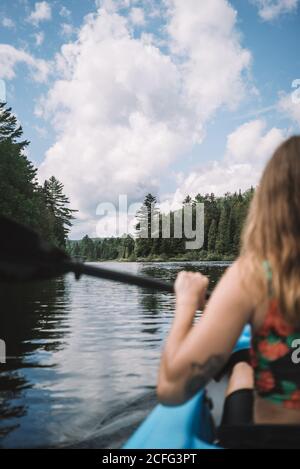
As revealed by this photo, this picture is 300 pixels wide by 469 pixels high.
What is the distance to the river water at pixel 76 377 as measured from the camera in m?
5.03

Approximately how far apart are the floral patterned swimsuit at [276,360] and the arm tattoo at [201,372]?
0.71ft

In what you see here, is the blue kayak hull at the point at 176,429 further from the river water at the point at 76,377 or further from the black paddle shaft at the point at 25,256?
the river water at the point at 76,377

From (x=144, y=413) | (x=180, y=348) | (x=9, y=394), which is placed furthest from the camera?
(x=9, y=394)

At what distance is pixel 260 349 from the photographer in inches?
74.3

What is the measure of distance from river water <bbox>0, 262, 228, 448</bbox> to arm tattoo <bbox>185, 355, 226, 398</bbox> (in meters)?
3.26

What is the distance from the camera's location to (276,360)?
1886 millimetres

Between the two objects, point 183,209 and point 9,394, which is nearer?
point 9,394

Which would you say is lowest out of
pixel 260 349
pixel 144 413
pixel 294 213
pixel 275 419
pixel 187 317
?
pixel 144 413

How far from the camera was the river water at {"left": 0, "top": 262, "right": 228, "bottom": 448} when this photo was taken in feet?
16.5

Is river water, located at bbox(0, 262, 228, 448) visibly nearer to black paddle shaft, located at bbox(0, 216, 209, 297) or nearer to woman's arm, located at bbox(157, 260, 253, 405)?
black paddle shaft, located at bbox(0, 216, 209, 297)

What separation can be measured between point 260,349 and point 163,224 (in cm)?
11831
